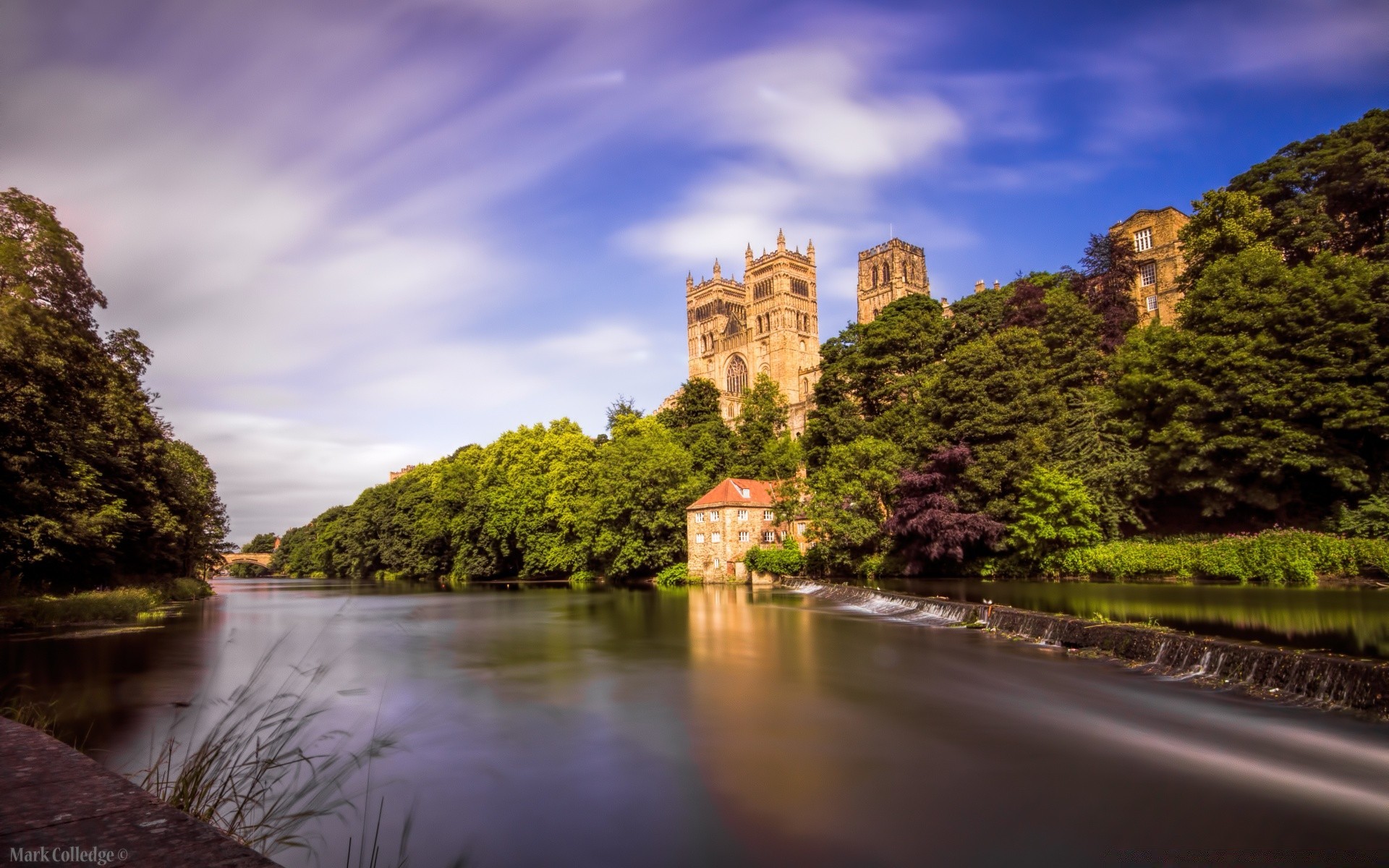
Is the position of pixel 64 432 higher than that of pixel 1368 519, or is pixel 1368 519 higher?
pixel 64 432

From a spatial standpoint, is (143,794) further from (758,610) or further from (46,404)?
(758,610)

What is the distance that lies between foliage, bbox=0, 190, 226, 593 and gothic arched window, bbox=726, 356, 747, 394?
321 ft

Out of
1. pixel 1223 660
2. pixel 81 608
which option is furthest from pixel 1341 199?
pixel 81 608

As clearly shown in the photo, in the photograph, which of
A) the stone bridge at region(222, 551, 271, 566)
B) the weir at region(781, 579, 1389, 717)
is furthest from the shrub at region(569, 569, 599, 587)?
the stone bridge at region(222, 551, 271, 566)

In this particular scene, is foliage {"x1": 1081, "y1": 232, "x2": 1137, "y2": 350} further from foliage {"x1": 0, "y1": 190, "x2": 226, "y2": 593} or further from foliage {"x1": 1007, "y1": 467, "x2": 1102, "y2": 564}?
foliage {"x1": 0, "y1": 190, "x2": 226, "y2": 593}

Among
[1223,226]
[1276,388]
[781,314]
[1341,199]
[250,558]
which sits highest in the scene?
[781,314]

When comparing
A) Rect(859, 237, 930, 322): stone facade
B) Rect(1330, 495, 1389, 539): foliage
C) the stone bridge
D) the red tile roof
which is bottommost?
the stone bridge

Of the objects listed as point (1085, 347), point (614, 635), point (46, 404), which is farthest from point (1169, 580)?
point (46, 404)

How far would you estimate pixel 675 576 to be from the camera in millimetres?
50906

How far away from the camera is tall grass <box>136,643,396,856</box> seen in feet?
20.8

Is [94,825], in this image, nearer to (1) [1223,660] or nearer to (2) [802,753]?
(2) [802,753]

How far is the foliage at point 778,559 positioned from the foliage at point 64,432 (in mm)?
30411

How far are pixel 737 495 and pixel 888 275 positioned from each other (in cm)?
8078

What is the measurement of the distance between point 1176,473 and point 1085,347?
10.8 metres
